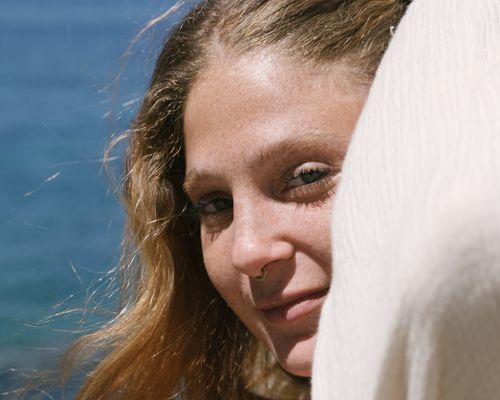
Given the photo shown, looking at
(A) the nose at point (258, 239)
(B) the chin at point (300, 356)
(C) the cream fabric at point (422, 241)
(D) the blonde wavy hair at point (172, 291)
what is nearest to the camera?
(C) the cream fabric at point (422, 241)

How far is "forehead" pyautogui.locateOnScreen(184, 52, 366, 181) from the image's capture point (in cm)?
154

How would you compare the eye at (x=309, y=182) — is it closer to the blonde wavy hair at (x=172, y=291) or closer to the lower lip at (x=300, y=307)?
the lower lip at (x=300, y=307)

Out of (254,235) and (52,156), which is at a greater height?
(52,156)

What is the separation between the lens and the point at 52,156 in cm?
577

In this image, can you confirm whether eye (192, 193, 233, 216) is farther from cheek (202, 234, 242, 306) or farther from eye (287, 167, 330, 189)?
eye (287, 167, 330, 189)

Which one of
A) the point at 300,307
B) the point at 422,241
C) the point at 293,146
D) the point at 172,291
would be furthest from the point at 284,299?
the point at 422,241

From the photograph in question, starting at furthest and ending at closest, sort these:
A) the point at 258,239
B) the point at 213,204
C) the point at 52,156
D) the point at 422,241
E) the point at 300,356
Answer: the point at 52,156, the point at 213,204, the point at 300,356, the point at 258,239, the point at 422,241

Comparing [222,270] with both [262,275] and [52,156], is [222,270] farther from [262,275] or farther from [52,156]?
[52,156]

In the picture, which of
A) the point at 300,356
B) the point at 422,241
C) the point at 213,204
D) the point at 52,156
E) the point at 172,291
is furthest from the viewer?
the point at 52,156

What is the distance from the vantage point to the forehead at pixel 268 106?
5.06 feet

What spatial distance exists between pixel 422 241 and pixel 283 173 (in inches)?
38.6

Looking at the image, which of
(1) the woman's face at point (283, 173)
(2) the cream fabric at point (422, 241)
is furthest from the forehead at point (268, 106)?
(2) the cream fabric at point (422, 241)

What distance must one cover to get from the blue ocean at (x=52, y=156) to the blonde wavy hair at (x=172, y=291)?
1.32 meters

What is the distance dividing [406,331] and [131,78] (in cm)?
481
